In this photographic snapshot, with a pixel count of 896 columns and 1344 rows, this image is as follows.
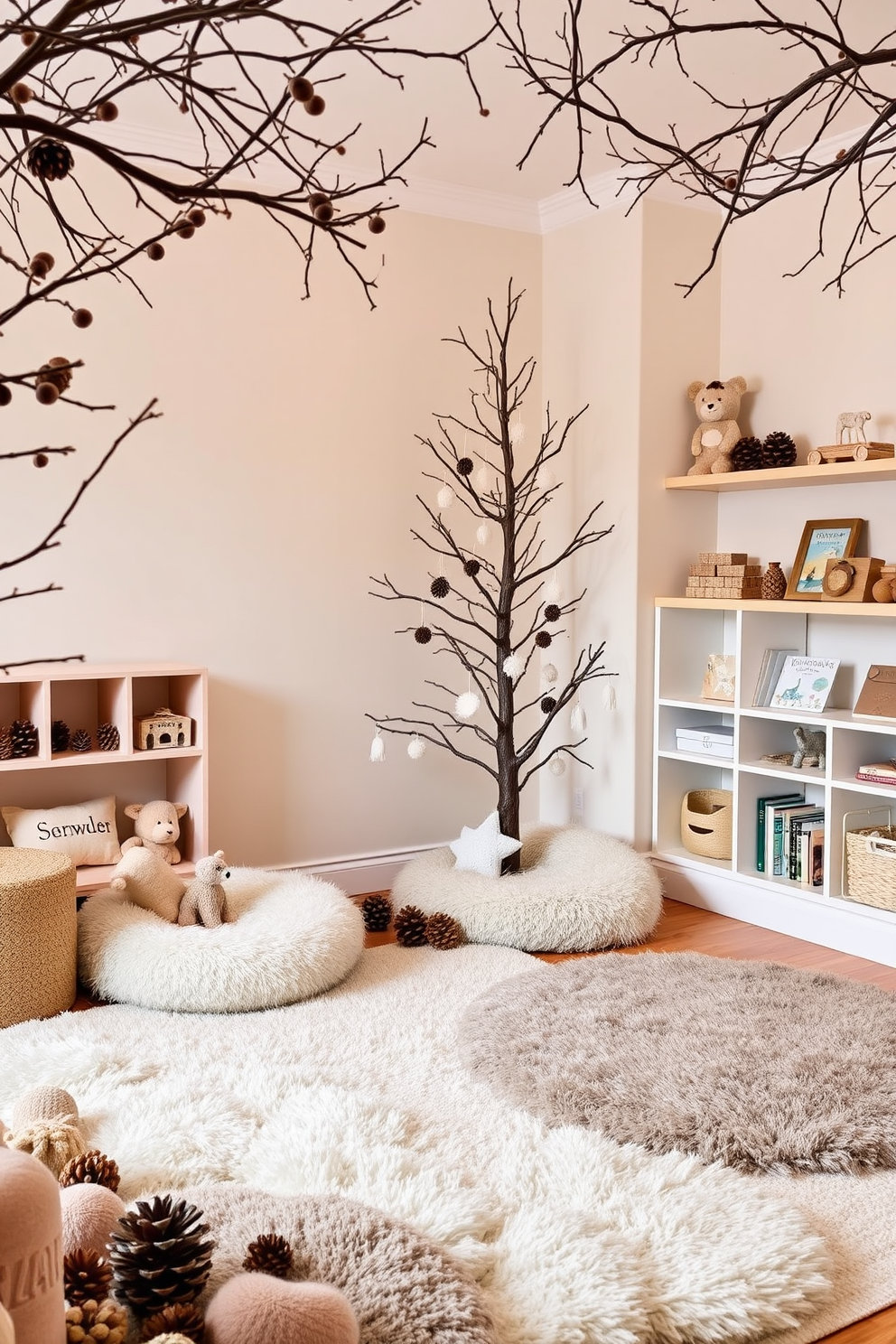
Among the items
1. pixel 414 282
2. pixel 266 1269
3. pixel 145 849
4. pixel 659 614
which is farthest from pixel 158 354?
pixel 266 1269

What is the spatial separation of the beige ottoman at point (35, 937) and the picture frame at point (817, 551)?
8.00 feet

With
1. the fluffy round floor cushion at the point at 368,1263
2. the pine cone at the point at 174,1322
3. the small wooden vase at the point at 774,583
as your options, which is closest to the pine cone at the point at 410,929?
the small wooden vase at the point at 774,583

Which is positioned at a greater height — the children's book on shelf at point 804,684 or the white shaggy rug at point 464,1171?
the children's book on shelf at point 804,684

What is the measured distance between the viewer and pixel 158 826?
3588 mm

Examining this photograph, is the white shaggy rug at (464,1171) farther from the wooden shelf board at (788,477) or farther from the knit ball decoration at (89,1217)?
the wooden shelf board at (788,477)

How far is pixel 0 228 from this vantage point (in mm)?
3445

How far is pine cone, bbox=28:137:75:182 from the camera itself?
80 cm

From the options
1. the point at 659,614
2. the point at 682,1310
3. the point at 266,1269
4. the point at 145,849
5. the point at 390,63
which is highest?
the point at 390,63

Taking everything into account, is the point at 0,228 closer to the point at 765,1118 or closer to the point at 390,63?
the point at 390,63

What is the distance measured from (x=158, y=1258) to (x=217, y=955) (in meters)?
1.61

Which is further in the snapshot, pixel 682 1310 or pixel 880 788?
pixel 880 788

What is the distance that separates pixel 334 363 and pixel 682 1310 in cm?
319

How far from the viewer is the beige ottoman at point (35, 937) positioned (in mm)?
2904

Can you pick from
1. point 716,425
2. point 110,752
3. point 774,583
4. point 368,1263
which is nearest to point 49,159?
point 368,1263
